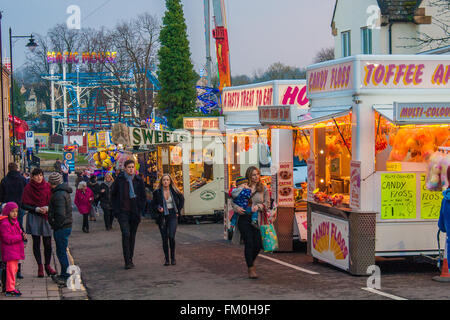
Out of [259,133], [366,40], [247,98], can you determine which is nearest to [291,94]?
[259,133]

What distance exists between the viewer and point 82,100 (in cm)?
9094

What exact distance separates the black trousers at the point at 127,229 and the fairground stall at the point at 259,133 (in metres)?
3.02

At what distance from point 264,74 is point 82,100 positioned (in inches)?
1054

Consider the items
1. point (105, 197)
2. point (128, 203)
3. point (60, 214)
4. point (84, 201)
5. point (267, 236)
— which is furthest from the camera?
point (105, 197)

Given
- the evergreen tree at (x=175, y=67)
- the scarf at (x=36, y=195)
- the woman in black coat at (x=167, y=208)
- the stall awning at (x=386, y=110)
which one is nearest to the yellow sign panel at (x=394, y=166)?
the stall awning at (x=386, y=110)

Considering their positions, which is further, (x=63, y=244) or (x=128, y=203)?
(x=128, y=203)

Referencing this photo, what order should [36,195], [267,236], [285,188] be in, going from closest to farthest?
A: 1. [267,236]
2. [36,195]
3. [285,188]

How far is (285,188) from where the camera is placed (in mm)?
13781

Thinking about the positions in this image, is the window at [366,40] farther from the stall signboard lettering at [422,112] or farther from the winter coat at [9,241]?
the winter coat at [9,241]

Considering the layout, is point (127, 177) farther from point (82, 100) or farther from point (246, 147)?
point (82, 100)

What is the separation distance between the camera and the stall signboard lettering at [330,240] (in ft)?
35.1

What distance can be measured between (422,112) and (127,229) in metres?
5.30

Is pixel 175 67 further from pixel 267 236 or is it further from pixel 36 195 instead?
pixel 267 236

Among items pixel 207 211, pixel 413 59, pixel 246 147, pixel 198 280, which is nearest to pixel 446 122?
pixel 413 59
